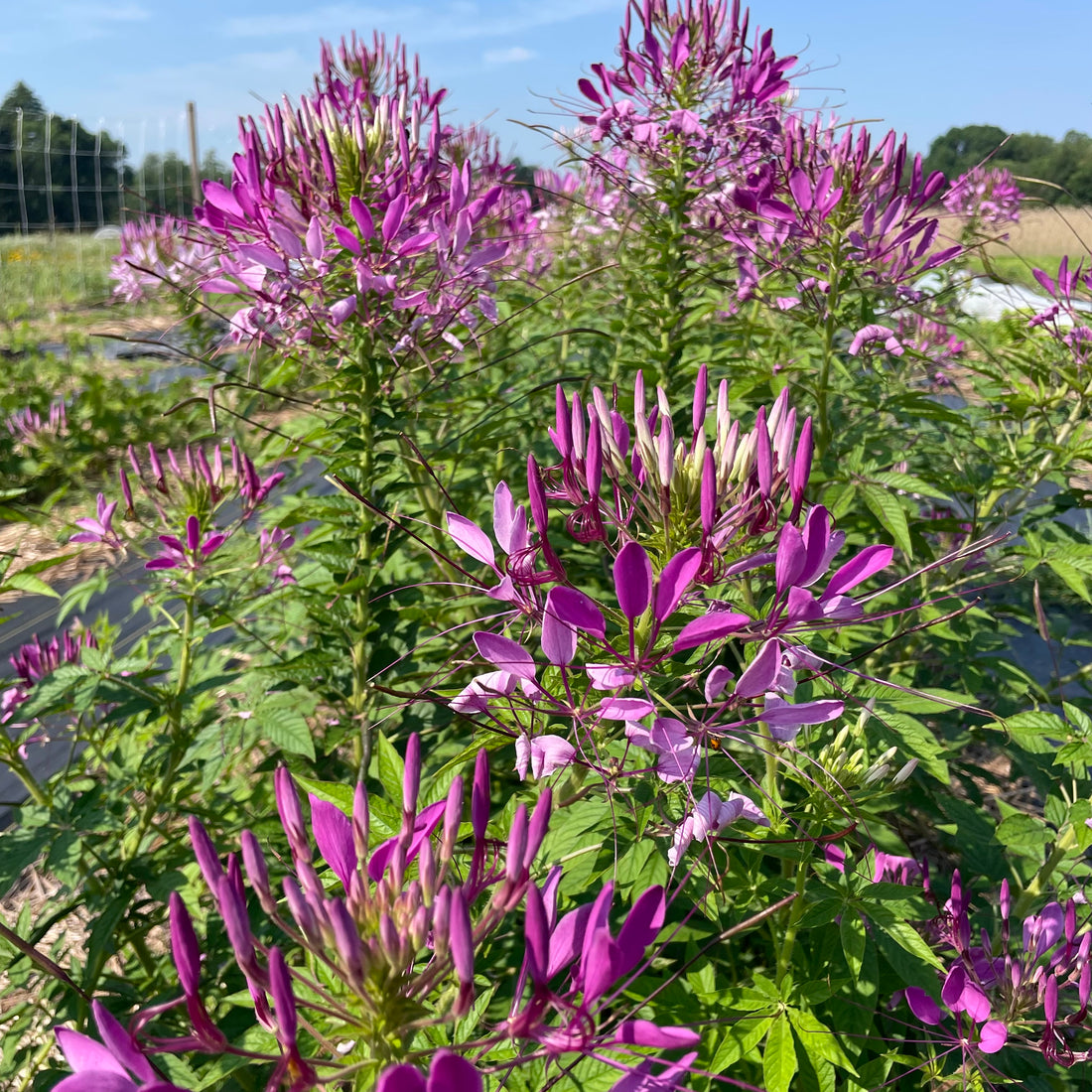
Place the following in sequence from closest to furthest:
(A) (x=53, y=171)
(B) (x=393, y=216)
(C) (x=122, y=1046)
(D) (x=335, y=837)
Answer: (C) (x=122, y=1046), (D) (x=335, y=837), (B) (x=393, y=216), (A) (x=53, y=171)

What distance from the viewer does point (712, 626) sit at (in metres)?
0.85

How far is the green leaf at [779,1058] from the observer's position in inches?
47.4

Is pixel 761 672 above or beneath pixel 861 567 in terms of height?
beneath

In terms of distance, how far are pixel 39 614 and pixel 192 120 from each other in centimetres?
1174

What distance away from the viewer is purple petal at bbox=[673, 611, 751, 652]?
85 cm

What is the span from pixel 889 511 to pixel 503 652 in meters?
1.36

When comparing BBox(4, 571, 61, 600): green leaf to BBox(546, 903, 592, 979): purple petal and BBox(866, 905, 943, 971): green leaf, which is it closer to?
BBox(546, 903, 592, 979): purple petal

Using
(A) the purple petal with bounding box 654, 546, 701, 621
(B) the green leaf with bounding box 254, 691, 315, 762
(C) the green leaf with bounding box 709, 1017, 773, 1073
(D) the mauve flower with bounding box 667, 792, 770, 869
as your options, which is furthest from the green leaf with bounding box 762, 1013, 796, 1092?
(B) the green leaf with bounding box 254, 691, 315, 762

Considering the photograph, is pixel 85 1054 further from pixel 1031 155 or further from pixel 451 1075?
pixel 1031 155

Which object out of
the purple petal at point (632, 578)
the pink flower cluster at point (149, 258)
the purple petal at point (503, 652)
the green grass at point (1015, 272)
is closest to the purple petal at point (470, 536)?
the purple petal at point (503, 652)

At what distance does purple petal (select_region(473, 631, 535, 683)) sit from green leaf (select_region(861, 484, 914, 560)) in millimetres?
1294

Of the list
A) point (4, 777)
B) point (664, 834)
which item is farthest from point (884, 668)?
point (4, 777)

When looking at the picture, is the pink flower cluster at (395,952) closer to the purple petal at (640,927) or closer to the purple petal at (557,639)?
the purple petal at (640,927)

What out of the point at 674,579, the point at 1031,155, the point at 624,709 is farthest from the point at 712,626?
the point at 1031,155
